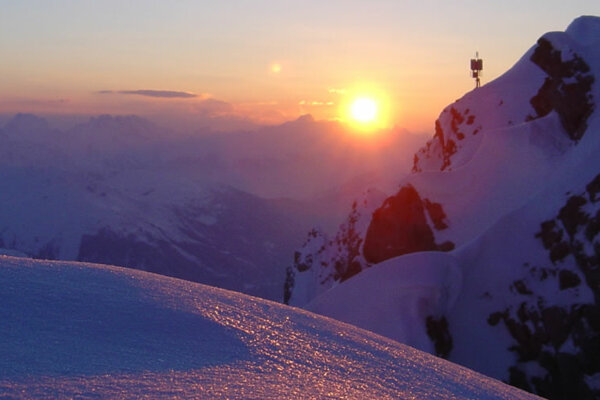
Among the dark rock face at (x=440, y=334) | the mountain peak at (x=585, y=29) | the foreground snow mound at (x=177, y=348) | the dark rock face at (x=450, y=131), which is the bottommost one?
the dark rock face at (x=440, y=334)

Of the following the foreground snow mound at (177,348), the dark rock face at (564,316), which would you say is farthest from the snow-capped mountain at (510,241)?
the foreground snow mound at (177,348)

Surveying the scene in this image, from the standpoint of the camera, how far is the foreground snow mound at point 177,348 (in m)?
4.78

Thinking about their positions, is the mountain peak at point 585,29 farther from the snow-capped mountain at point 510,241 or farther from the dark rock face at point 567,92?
the dark rock face at point 567,92

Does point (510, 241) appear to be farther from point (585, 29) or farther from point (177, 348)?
point (177, 348)

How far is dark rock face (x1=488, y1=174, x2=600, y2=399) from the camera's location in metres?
25.0

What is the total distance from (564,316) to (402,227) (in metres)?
13.7

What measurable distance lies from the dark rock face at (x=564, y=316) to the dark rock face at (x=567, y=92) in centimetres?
864

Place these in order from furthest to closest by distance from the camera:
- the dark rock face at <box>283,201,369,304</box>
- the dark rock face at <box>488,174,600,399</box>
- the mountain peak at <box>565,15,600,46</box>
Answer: the dark rock face at <box>283,201,369,304</box> → the mountain peak at <box>565,15,600,46</box> → the dark rock face at <box>488,174,600,399</box>

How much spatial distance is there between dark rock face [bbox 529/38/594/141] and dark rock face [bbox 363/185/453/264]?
8649 millimetres

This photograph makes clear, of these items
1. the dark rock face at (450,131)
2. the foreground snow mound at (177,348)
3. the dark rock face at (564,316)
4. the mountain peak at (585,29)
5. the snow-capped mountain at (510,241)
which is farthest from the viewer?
the dark rock face at (450,131)

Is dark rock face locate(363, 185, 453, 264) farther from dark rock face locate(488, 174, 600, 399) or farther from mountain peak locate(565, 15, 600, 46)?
mountain peak locate(565, 15, 600, 46)

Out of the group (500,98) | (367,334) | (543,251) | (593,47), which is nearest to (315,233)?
(500,98)

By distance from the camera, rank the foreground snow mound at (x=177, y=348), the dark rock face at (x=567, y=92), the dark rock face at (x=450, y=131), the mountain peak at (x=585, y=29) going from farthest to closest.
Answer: the dark rock face at (x=450, y=131) < the mountain peak at (x=585, y=29) < the dark rock face at (x=567, y=92) < the foreground snow mound at (x=177, y=348)

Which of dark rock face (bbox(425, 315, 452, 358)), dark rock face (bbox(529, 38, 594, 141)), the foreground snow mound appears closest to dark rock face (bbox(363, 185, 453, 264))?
dark rock face (bbox(425, 315, 452, 358))
